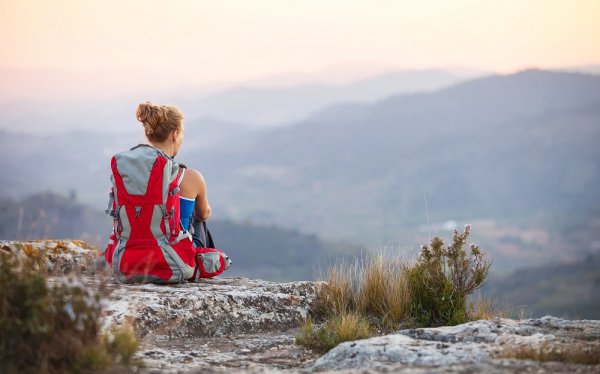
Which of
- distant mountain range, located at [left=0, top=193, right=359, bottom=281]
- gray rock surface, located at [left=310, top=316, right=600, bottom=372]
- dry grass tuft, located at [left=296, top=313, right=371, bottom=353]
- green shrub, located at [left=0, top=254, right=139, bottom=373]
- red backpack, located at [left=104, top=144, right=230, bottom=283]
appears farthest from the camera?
distant mountain range, located at [left=0, top=193, right=359, bottom=281]

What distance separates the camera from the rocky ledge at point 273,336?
500 centimetres

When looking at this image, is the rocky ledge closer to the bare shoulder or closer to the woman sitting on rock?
the woman sitting on rock

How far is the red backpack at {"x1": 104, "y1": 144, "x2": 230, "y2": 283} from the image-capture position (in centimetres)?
700

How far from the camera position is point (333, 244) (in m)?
178

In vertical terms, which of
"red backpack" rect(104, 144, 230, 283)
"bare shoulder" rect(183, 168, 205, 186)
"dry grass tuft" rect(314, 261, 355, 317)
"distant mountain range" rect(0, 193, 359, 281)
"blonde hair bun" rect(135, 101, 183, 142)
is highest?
"distant mountain range" rect(0, 193, 359, 281)

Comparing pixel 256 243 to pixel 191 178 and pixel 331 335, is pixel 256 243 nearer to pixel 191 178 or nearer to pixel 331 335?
pixel 191 178

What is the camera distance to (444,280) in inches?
289

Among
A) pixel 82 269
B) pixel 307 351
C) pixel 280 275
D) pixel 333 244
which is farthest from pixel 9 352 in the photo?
pixel 333 244

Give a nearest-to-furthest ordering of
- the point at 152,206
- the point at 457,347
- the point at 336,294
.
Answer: the point at 457,347 → the point at 152,206 → the point at 336,294

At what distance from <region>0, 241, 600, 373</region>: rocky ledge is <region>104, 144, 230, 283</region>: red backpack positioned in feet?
0.69

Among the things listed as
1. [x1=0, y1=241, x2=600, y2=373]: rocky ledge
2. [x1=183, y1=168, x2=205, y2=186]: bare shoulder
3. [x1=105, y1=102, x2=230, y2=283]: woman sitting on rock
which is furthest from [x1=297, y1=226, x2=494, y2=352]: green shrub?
[x1=183, y1=168, x2=205, y2=186]: bare shoulder

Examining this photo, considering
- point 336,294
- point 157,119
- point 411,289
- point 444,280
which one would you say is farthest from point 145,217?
point 444,280

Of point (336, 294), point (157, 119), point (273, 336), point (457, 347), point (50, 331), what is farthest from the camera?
point (336, 294)

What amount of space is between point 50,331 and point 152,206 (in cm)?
254
